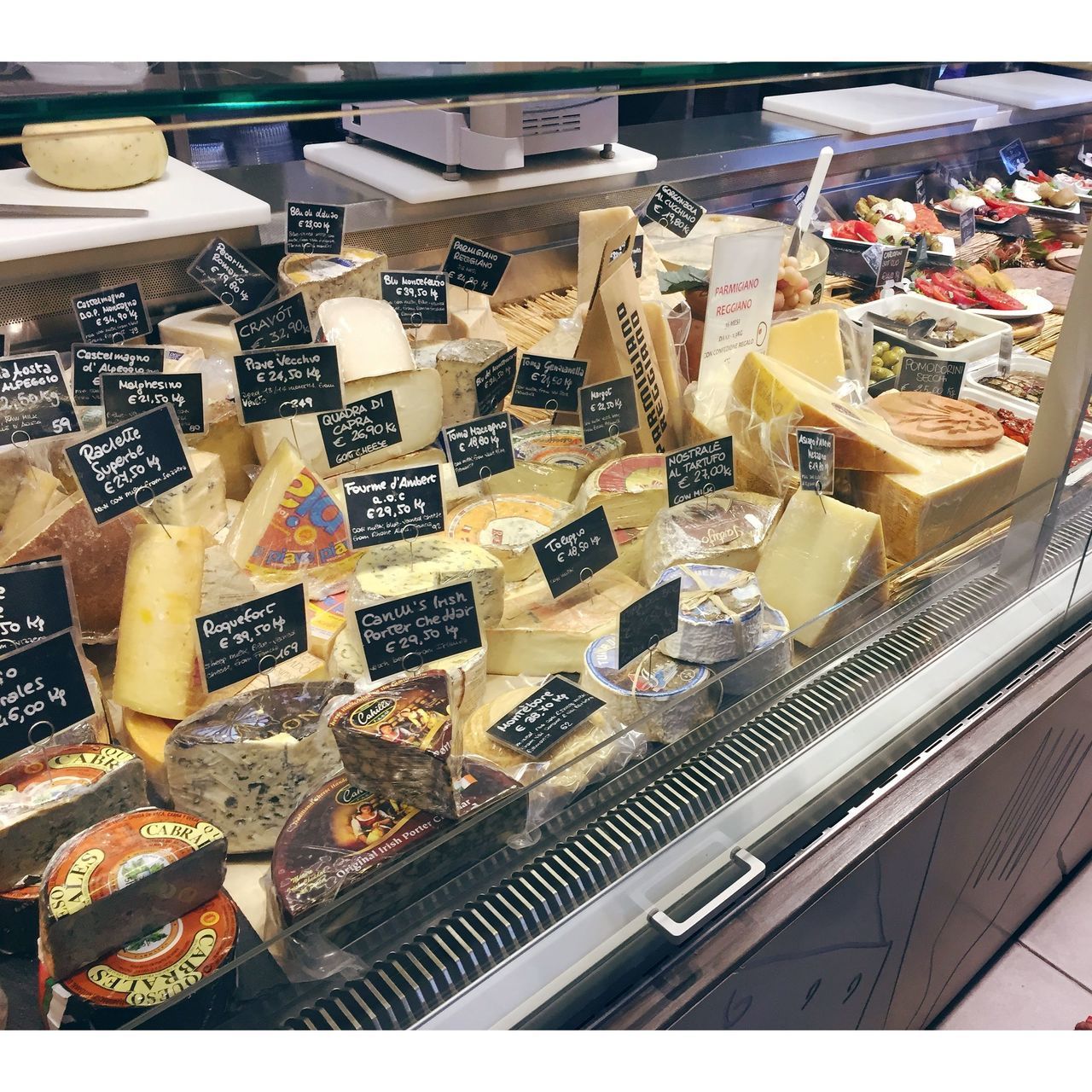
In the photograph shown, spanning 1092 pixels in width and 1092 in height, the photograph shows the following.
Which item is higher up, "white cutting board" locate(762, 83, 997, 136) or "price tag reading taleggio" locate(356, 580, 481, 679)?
"white cutting board" locate(762, 83, 997, 136)

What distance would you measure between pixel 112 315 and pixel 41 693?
80 cm

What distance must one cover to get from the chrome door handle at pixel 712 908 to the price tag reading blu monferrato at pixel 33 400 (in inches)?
38.8

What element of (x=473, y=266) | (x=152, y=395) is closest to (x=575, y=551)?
(x=152, y=395)

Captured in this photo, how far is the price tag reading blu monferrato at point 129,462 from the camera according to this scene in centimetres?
110

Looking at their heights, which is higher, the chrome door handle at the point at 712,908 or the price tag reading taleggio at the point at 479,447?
the price tag reading taleggio at the point at 479,447

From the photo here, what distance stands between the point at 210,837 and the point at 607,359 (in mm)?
1039

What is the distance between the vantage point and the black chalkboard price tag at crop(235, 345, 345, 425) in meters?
1.32

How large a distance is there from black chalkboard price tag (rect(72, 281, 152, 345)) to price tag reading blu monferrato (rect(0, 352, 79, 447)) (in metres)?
0.22

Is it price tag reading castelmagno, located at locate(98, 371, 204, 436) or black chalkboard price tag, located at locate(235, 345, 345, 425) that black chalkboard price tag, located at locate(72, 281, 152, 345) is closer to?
price tag reading castelmagno, located at locate(98, 371, 204, 436)

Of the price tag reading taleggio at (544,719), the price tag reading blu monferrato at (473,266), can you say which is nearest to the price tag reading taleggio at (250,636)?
the price tag reading taleggio at (544,719)

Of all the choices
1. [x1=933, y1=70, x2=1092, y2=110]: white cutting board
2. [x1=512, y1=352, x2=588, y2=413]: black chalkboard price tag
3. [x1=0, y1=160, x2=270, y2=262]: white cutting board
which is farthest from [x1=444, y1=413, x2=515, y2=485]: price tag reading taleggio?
[x1=933, y1=70, x2=1092, y2=110]: white cutting board

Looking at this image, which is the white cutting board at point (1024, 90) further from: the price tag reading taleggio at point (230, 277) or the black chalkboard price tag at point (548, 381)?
the price tag reading taleggio at point (230, 277)
